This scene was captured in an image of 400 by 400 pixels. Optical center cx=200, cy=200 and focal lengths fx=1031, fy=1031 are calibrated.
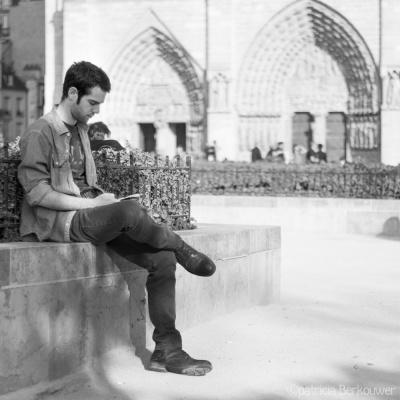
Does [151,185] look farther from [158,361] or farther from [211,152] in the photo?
[211,152]

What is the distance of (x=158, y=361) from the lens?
6441 millimetres

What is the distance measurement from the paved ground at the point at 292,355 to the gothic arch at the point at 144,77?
25.6m

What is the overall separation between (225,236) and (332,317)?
1129mm

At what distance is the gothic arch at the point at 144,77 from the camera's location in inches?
1426

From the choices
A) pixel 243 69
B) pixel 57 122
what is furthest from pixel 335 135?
pixel 57 122

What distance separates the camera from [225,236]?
855cm

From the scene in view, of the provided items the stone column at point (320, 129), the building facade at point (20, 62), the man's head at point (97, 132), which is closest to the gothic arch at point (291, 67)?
the stone column at point (320, 129)

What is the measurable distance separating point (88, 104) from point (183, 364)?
5.65ft

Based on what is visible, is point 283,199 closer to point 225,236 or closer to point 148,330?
point 225,236

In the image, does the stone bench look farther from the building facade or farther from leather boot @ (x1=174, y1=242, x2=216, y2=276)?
the building facade

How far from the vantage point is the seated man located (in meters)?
6.28

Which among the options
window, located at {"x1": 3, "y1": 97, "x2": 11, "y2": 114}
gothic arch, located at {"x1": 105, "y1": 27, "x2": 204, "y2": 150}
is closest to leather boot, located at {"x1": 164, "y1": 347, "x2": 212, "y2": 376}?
gothic arch, located at {"x1": 105, "y1": 27, "x2": 204, "y2": 150}

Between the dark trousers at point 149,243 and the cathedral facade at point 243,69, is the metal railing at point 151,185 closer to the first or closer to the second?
the dark trousers at point 149,243

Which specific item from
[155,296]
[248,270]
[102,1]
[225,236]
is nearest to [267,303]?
[248,270]
